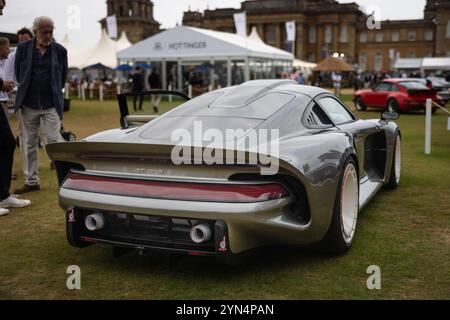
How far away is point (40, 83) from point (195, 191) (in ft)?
11.5

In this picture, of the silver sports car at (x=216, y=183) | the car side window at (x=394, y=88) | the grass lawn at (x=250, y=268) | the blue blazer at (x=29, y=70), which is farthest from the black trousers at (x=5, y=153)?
the car side window at (x=394, y=88)

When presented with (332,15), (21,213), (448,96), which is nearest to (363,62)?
(332,15)

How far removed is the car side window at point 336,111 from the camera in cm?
463

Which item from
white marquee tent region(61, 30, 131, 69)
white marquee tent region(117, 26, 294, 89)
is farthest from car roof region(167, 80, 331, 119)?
white marquee tent region(61, 30, 131, 69)

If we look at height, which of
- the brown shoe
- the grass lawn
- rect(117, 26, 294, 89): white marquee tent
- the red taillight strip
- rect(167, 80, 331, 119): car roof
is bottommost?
the grass lawn

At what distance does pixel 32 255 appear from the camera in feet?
13.4

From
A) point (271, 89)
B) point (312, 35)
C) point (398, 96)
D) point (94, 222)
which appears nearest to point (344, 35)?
point (312, 35)

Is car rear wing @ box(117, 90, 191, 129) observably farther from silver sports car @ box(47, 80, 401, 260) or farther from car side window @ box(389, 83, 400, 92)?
car side window @ box(389, 83, 400, 92)

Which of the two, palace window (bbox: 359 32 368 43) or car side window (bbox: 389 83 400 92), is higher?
palace window (bbox: 359 32 368 43)

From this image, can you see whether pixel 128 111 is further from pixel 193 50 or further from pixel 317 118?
pixel 193 50

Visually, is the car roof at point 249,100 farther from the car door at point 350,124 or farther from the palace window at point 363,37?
the palace window at point 363,37

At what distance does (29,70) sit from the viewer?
5945 millimetres

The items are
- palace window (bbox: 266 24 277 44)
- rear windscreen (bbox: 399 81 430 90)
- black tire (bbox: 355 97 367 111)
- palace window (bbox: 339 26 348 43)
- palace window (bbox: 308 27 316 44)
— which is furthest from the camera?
palace window (bbox: 308 27 316 44)

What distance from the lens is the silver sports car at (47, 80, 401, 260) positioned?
321 cm
